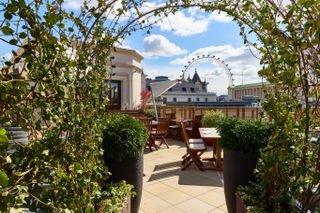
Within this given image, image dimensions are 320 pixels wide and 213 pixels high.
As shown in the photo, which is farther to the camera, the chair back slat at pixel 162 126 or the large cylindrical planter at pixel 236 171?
the chair back slat at pixel 162 126

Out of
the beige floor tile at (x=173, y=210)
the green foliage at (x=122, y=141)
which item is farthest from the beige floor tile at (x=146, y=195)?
the green foliage at (x=122, y=141)

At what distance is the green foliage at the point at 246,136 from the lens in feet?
8.32

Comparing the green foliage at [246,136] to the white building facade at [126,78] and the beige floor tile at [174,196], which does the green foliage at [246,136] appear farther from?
the white building facade at [126,78]

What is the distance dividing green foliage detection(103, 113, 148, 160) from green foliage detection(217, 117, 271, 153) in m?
1.01

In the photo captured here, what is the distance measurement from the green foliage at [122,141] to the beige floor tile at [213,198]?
1396 millimetres

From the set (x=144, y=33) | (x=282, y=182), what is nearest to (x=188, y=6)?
(x=144, y=33)

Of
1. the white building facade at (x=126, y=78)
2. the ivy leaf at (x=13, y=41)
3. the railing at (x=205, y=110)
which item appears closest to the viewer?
the ivy leaf at (x=13, y=41)

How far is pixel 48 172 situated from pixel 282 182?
5.79 ft

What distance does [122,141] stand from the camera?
8.33ft

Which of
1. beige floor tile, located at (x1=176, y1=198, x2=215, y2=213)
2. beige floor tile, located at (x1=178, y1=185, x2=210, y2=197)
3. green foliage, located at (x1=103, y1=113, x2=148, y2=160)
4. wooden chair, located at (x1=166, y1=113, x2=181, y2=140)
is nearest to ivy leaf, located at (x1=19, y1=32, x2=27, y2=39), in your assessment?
green foliage, located at (x1=103, y1=113, x2=148, y2=160)

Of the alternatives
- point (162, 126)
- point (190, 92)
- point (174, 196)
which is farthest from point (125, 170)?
point (190, 92)

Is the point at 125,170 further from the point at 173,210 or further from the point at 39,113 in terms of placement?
the point at 39,113

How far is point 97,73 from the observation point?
6.54 ft

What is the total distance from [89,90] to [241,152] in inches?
69.1
